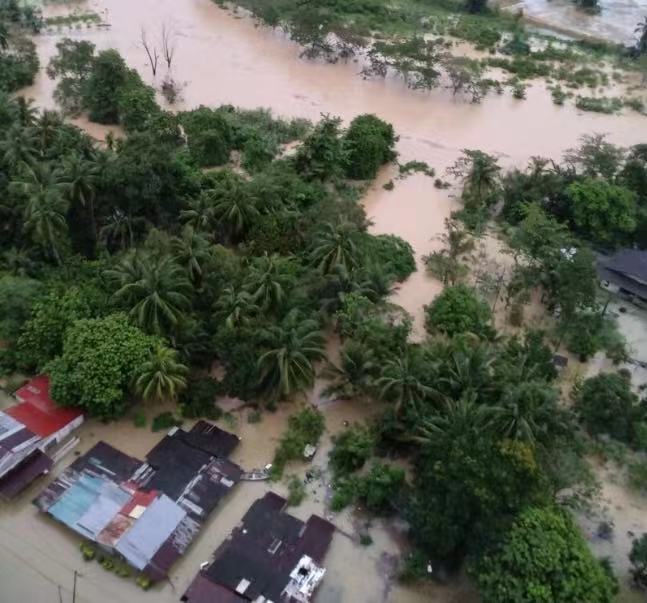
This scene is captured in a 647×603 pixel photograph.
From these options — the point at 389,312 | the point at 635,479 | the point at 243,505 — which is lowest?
the point at 243,505

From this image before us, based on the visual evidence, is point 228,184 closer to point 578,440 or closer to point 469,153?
point 469,153

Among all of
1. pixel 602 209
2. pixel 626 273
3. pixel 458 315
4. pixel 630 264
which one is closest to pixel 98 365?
pixel 458 315

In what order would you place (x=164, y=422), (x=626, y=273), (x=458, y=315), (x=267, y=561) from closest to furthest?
(x=267, y=561) → (x=164, y=422) → (x=458, y=315) → (x=626, y=273)

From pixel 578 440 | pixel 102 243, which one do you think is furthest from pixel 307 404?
pixel 102 243

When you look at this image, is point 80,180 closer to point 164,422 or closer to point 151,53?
point 164,422

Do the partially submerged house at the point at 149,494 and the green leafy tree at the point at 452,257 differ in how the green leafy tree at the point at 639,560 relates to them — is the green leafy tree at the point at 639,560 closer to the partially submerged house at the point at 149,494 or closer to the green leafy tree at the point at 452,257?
the partially submerged house at the point at 149,494

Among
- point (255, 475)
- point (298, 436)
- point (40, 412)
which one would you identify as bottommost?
point (255, 475)
